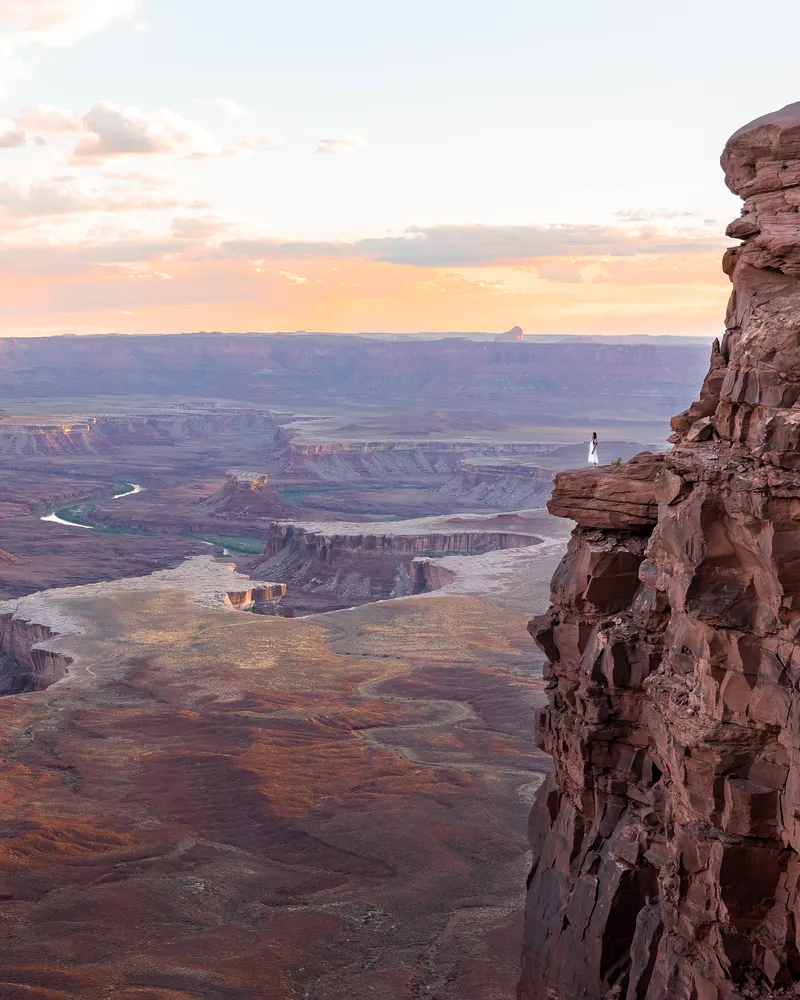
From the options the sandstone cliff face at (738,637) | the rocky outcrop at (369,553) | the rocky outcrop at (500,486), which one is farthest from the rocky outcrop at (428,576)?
the sandstone cliff face at (738,637)

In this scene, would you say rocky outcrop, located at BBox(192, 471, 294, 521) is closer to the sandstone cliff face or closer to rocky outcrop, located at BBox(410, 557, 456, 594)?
rocky outcrop, located at BBox(410, 557, 456, 594)

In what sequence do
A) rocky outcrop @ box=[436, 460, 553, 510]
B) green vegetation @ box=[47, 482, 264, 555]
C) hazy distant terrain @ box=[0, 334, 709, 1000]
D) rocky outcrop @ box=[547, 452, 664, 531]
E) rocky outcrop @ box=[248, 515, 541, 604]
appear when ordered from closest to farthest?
rocky outcrop @ box=[547, 452, 664, 531], hazy distant terrain @ box=[0, 334, 709, 1000], rocky outcrop @ box=[248, 515, 541, 604], green vegetation @ box=[47, 482, 264, 555], rocky outcrop @ box=[436, 460, 553, 510]

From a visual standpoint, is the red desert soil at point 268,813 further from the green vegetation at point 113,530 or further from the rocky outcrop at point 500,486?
the rocky outcrop at point 500,486

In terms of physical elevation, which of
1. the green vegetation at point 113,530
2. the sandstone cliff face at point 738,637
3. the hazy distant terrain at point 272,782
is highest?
the sandstone cliff face at point 738,637

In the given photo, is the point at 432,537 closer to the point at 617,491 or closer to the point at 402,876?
the point at 402,876

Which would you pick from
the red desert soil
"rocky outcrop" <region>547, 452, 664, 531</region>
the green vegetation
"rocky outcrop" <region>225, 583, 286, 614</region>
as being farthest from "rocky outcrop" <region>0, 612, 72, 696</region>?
the green vegetation

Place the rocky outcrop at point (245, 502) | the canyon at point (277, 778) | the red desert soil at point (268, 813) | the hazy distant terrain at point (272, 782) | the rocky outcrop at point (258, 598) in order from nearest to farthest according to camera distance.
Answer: the canyon at point (277, 778) → the red desert soil at point (268, 813) → the hazy distant terrain at point (272, 782) → the rocky outcrop at point (258, 598) → the rocky outcrop at point (245, 502)
